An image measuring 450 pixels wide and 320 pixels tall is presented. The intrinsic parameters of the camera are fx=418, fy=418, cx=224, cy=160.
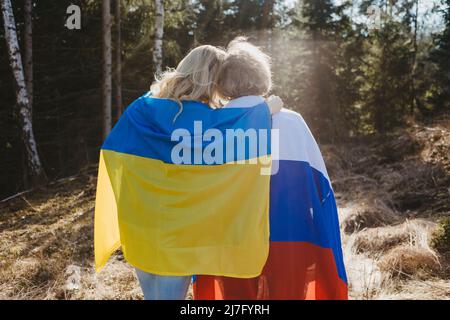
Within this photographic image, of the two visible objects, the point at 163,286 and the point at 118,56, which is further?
the point at 118,56

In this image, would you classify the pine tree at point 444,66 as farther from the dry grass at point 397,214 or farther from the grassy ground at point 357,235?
the grassy ground at point 357,235

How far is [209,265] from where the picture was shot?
97.4 inches

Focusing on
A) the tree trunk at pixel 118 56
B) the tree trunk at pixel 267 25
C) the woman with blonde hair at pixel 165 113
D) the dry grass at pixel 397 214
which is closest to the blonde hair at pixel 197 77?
the woman with blonde hair at pixel 165 113

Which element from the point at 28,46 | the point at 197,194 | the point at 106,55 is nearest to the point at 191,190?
the point at 197,194

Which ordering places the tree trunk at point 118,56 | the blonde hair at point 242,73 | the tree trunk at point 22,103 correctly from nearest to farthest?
the blonde hair at point 242,73 → the tree trunk at point 22,103 → the tree trunk at point 118,56

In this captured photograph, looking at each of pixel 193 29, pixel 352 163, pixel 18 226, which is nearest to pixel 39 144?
pixel 193 29

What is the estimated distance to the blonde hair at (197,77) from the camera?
2.53 m

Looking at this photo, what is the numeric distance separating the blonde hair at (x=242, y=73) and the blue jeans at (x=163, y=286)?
1.17m

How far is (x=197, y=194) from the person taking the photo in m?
2.51

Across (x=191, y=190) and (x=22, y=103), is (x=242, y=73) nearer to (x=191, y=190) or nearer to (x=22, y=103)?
(x=191, y=190)

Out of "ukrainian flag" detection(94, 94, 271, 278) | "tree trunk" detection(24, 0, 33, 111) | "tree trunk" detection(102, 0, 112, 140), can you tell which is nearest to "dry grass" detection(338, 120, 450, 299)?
"ukrainian flag" detection(94, 94, 271, 278)

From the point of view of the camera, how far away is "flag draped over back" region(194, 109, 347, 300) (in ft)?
8.59

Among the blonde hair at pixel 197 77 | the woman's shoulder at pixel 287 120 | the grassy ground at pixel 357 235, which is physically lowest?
the grassy ground at pixel 357 235

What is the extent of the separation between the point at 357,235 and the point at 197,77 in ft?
10.7
